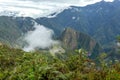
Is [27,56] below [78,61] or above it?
below

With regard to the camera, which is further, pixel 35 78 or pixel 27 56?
pixel 27 56

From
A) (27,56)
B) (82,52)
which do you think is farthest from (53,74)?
(27,56)

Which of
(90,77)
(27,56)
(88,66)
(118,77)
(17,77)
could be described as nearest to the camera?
(118,77)

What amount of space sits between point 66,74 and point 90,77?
218 cm

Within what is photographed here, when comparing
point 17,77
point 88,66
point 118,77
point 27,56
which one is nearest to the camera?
point 118,77

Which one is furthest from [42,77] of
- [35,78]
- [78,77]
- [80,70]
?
[80,70]

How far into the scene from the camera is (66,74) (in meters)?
25.8

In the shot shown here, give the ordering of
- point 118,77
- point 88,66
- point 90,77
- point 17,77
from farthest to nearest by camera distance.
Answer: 1. point 88,66
2. point 17,77
3. point 90,77
4. point 118,77

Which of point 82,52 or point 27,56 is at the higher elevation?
point 82,52

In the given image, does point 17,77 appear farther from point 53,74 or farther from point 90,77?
point 90,77

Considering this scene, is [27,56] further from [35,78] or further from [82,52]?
[35,78]

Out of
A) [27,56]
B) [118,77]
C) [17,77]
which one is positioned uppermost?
[118,77]

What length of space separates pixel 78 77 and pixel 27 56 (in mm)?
20599

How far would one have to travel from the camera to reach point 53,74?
25328mm
